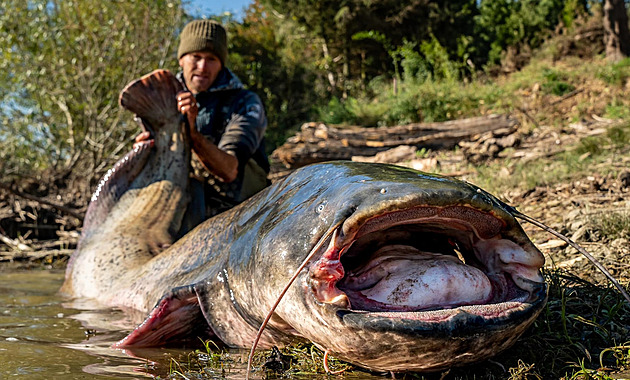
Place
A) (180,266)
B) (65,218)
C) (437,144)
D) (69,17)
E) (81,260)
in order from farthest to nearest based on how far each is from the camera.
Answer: (69,17), (437,144), (65,218), (81,260), (180,266)

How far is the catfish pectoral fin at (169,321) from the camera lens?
7.25ft

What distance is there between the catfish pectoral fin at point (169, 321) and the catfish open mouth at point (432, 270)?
0.79 m

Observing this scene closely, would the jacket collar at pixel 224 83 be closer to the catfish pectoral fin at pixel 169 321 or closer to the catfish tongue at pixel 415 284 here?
the catfish pectoral fin at pixel 169 321

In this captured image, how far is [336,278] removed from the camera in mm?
1496

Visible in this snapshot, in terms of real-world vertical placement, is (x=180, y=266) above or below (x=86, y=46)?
below

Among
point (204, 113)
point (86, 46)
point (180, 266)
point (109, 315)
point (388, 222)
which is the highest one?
point (86, 46)

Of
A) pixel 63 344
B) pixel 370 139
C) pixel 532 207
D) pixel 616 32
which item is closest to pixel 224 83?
pixel 532 207

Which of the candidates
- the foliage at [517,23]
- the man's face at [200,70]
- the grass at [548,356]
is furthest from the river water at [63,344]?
the foliage at [517,23]

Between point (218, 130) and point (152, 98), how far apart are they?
0.86 meters

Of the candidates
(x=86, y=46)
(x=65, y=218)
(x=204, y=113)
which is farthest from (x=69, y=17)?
(x=204, y=113)

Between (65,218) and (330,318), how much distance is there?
5.47 m

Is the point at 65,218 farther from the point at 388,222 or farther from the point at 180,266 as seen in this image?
the point at 388,222

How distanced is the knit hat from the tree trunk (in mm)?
10906

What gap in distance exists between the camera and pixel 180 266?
8.59 ft
